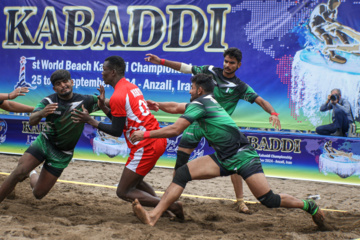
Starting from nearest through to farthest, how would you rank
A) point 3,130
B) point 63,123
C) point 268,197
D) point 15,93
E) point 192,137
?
point 268,197 → point 63,123 → point 15,93 → point 192,137 → point 3,130

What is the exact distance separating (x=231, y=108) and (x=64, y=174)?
4087mm

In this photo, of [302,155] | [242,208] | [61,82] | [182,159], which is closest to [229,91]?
[182,159]

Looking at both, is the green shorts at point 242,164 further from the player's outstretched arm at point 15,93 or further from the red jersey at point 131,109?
the player's outstretched arm at point 15,93

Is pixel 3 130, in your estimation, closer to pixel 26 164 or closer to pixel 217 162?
pixel 26 164

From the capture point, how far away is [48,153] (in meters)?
5.64

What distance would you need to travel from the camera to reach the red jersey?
16.1ft

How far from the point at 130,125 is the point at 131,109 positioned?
20 centimetres

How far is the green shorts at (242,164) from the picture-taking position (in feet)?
16.1

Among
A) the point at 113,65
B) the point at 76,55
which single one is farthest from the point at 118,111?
the point at 76,55

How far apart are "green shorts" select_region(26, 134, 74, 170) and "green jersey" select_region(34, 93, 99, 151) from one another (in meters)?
0.06

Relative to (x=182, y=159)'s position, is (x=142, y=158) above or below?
above

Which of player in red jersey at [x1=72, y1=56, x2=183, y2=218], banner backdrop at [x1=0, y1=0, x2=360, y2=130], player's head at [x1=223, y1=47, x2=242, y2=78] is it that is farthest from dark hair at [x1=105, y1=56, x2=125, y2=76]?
banner backdrop at [x1=0, y1=0, x2=360, y2=130]

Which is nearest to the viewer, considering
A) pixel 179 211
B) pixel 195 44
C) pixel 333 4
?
pixel 179 211

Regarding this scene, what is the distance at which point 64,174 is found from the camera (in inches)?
346
